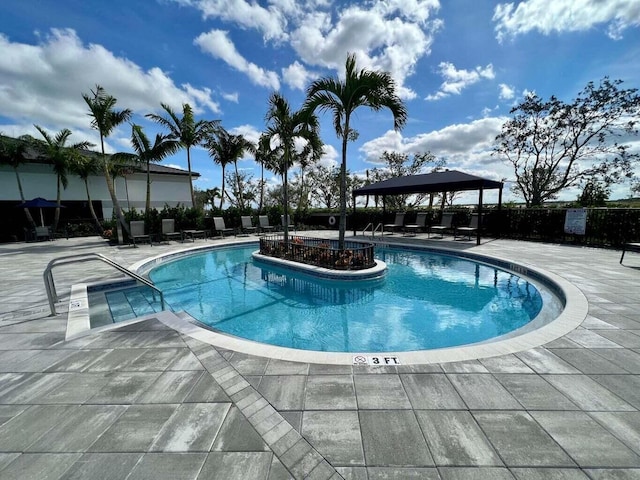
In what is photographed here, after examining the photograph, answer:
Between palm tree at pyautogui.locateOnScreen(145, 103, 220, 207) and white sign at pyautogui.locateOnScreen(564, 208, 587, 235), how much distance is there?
747 inches

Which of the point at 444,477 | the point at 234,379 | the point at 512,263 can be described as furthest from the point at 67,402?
the point at 512,263

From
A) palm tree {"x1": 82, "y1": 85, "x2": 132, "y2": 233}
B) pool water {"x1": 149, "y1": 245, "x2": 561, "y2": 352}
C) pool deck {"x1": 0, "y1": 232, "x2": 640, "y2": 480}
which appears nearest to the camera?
pool deck {"x1": 0, "y1": 232, "x2": 640, "y2": 480}

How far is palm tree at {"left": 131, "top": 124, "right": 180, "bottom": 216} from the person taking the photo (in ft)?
43.7

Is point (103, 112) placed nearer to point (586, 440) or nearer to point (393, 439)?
Result: point (393, 439)

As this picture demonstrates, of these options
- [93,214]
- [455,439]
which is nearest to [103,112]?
[93,214]

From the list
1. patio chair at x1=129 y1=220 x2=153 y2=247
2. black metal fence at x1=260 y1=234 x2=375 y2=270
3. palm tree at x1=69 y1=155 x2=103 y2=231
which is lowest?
black metal fence at x1=260 y1=234 x2=375 y2=270

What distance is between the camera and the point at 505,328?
493 cm

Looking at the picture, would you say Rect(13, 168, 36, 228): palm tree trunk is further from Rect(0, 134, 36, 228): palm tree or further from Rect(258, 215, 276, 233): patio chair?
Rect(258, 215, 276, 233): patio chair

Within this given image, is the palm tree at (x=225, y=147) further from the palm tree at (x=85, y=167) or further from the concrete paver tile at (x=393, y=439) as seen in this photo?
the concrete paver tile at (x=393, y=439)

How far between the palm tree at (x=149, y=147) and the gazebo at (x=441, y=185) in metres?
10.7

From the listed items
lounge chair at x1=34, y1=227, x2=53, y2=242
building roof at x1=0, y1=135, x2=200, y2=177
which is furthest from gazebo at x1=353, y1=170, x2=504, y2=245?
lounge chair at x1=34, y1=227, x2=53, y2=242

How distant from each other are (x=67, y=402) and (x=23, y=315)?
135 inches

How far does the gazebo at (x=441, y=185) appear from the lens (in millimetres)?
12016

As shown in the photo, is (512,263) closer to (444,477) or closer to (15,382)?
(444,477)
